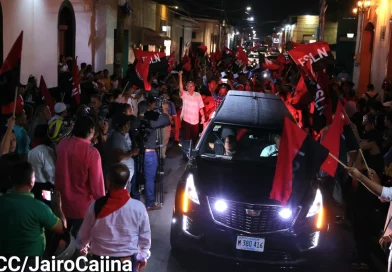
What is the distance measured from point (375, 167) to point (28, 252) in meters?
4.96

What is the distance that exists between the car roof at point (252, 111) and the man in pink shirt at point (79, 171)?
252 cm

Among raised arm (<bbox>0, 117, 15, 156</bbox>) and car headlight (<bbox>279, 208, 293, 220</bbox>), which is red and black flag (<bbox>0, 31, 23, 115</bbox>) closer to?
raised arm (<bbox>0, 117, 15, 156</bbox>)

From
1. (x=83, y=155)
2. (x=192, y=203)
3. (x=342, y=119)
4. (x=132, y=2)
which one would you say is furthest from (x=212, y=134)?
(x=132, y=2)

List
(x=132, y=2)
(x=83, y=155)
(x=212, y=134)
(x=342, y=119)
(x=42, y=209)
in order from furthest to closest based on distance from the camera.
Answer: (x=132, y=2), (x=212, y=134), (x=342, y=119), (x=83, y=155), (x=42, y=209)

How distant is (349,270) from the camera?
274 inches

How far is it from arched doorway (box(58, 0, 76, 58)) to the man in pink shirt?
44.8 feet

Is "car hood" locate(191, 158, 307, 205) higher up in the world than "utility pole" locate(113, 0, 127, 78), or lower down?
lower down

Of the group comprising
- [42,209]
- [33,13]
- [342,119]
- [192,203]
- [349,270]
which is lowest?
[349,270]

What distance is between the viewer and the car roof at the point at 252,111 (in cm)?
753

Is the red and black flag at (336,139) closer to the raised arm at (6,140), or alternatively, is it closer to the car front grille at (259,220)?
the car front grille at (259,220)

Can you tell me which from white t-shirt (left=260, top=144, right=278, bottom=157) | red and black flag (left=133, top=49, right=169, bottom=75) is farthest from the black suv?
red and black flag (left=133, top=49, right=169, bottom=75)

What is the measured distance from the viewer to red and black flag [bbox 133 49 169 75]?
13453 millimetres

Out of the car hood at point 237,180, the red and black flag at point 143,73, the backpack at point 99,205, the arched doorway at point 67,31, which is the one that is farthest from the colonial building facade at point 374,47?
the backpack at point 99,205

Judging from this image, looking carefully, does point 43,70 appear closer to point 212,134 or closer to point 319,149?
point 212,134
